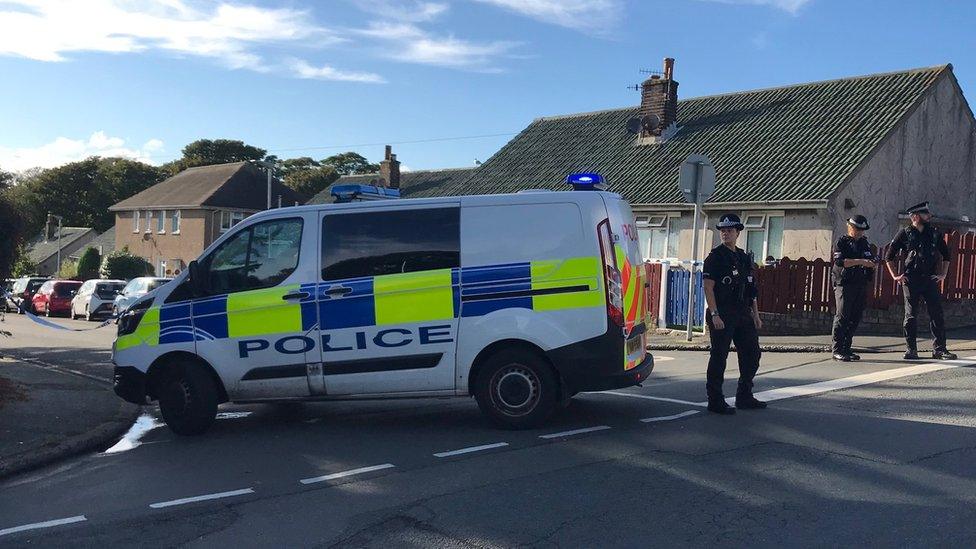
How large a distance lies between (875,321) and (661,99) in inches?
493

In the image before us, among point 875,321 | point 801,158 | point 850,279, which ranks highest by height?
point 801,158

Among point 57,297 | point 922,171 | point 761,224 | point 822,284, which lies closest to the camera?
point 822,284

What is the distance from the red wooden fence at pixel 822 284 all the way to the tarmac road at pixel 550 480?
Result: 7.16 meters

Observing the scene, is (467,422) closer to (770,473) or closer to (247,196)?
(770,473)

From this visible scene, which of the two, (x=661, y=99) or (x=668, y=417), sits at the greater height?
(x=661, y=99)

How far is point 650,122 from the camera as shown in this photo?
26.5 metres

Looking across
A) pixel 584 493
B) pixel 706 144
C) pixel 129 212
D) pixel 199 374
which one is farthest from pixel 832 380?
pixel 129 212

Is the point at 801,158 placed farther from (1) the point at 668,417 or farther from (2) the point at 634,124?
(1) the point at 668,417

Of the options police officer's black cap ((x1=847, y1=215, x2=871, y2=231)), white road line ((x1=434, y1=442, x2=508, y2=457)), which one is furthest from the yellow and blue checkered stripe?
police officer's black cap ((x1=847, y1=215, x2=871, y2=231))

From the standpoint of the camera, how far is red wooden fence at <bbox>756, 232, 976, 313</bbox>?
15.8 m

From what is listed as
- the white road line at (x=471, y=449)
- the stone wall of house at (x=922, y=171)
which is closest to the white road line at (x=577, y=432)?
the white road line at (x=471, y=449)

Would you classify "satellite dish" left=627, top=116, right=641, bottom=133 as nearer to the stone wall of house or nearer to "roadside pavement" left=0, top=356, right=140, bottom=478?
the stone wall of house

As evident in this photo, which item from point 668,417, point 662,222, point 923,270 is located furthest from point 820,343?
point 662,222

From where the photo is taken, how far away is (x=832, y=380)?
975 cm
